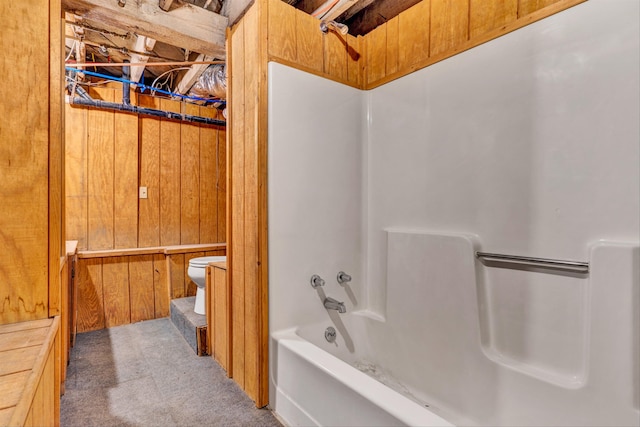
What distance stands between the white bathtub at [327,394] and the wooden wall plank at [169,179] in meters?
2.09

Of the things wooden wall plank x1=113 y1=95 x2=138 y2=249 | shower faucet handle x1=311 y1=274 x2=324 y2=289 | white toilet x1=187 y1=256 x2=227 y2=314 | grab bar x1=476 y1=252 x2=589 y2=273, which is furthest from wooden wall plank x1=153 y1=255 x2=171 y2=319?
grab bar x1=476 y1=252 x2=589 y2=273

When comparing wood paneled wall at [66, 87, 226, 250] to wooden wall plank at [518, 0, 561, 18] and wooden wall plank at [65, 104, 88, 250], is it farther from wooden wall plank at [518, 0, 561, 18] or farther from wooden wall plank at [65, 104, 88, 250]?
wooden wall plank at [518, 0, 561, 18]

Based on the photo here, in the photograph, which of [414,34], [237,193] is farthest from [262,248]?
[414,34]

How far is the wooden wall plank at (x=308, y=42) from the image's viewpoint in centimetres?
175

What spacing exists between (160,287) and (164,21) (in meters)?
2.25

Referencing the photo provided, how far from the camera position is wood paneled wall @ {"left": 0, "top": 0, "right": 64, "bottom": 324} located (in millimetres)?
1022

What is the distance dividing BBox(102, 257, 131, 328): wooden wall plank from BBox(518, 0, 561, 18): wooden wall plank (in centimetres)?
327

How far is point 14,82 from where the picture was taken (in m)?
1.04

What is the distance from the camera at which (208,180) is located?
3.42 m

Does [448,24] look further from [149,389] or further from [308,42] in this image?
[149,389]

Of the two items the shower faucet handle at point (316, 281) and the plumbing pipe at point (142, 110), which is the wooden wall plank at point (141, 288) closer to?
the plumbing pipe at point (142, 110)

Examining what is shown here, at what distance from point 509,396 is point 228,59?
2.24m

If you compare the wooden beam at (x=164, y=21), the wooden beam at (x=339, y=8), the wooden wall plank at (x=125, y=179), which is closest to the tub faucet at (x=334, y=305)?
the wooden beam at (x=339, y=8)

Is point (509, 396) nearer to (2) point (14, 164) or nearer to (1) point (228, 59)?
(2) point (14, 164)
